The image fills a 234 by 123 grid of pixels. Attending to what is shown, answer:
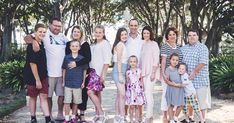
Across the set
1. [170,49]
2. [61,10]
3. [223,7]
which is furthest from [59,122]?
[223,7]

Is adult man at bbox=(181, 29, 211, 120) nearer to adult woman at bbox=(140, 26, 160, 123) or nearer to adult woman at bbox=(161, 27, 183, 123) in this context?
adult woman at bbox=(161, 27, 183, 123)

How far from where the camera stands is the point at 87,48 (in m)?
8.16

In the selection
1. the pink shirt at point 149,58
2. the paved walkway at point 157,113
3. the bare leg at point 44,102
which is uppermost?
the pink shirt at point 149,58

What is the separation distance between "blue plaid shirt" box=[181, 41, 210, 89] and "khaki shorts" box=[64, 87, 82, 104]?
2180mm

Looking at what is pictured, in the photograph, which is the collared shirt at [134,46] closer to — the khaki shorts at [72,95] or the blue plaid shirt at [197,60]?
the blue plaid shirt at [197,60]

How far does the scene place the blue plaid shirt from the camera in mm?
7914

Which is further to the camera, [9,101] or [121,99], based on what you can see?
[9,101]

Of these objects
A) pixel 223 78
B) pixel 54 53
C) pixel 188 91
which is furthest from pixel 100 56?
pixel 223 78

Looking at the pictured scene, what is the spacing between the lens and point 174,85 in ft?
25.8

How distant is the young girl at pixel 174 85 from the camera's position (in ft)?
25.8

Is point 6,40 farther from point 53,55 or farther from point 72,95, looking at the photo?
point 72,95

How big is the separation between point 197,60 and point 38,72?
3020 mm

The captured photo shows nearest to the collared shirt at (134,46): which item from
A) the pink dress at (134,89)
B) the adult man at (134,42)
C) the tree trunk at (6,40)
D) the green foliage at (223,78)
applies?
the adult man at (134,42)

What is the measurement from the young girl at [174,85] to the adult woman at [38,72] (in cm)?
234
